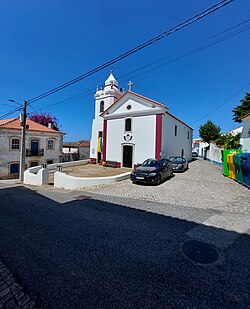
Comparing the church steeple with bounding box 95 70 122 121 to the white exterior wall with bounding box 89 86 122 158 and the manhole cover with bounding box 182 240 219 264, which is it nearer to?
the white exterior wall with bounding box 89 86 122 158

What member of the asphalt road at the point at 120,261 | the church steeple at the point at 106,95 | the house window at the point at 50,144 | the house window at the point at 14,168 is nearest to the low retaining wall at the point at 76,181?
the asphalt road at the point at 120,261

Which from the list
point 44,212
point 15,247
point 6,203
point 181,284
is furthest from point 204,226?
point 6,203

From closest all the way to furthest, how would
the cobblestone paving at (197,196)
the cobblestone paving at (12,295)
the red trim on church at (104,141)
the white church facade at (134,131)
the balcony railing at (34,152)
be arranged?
the cobblestone paving at (12,295), the cobblestone paving at (197,196), the white church facade at (134,131), the red trim on church at (104,141), the balcony railing at (34,152)

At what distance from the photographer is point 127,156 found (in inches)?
754

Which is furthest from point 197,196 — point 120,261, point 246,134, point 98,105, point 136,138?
point 98,105

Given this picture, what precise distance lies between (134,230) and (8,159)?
24.7m

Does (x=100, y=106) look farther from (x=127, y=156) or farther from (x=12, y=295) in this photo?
(x=12, y=295)

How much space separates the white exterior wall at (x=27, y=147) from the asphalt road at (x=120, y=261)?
69.2 feet

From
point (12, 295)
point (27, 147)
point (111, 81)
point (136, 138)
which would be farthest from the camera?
point (27, 147)

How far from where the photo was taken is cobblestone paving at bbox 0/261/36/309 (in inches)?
85.5

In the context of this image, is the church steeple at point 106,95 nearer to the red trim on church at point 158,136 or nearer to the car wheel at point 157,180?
the red trim on church at point 158,136

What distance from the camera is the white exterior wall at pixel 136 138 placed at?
1747 centimetres

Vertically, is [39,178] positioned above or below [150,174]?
below

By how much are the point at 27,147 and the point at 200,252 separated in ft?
88.2
